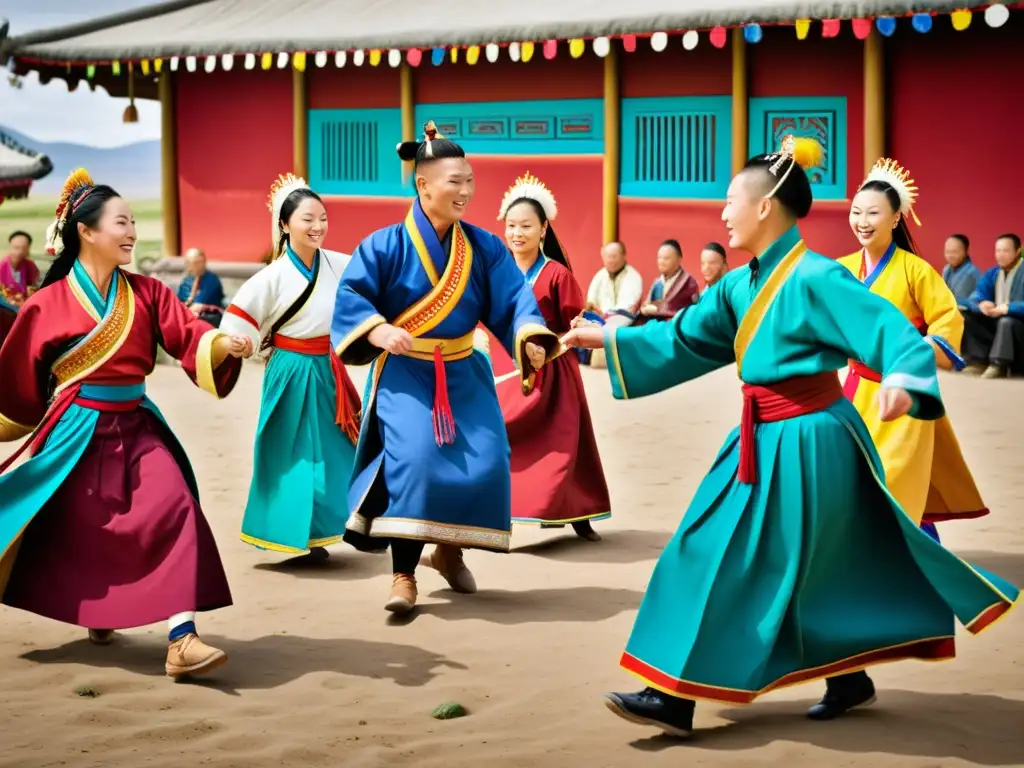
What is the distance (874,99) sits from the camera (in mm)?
13656

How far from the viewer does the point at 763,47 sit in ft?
47.2

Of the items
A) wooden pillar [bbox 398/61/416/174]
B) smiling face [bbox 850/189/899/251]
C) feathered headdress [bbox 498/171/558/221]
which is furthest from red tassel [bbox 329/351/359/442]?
wooden pillar [bbox 398/61/416/174]

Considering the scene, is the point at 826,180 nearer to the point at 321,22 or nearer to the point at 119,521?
the point at 321,22

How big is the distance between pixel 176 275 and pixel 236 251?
2.92ft

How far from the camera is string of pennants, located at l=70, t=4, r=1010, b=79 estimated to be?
1281 cm

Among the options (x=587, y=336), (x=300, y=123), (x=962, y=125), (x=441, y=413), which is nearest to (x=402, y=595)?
(x=441, y=413)

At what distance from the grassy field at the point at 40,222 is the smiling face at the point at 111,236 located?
38617 millimetres

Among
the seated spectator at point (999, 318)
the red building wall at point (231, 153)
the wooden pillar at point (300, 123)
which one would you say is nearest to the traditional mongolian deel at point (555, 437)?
the seated spectator at point (999, 318)

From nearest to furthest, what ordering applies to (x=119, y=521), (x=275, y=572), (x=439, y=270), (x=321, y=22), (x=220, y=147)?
1. (x=119, y=521)
2. (x=439, y=270)
3. (x=275, y=572)
4. (x=321, y=22)
5. (x=220, y=147)

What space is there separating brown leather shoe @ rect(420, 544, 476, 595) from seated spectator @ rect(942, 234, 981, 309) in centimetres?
786

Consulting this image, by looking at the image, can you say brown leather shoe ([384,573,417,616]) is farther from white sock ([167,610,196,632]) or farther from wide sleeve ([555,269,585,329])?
wide sleeve ([555,269,585,329])

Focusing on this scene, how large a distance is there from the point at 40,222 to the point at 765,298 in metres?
50.7

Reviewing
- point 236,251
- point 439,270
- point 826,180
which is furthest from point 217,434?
point 236,251

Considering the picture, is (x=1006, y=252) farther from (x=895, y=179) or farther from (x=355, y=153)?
(x=895, y=179)
